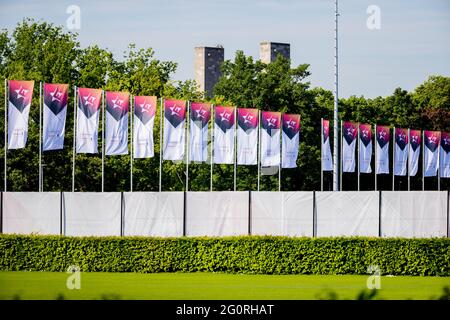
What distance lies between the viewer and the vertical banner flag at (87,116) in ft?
156

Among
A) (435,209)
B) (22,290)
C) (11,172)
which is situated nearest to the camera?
(22,290)

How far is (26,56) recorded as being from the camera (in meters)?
91.8

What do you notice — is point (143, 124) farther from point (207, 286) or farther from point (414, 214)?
point (207, 286)

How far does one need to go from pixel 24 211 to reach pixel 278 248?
950cm

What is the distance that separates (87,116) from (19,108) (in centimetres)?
338

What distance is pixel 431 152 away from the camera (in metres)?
73.8

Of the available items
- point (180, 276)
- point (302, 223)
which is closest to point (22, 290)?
point (180, 276)

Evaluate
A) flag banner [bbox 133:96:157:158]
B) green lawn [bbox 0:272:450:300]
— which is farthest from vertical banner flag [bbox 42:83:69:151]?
green lawn [bbox 0:272:450:300]

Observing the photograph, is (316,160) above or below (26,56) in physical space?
below

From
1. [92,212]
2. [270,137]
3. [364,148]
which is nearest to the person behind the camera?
[92,212]

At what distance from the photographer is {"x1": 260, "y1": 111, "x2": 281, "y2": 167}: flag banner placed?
193 feet

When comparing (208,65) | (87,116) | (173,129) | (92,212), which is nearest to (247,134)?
(173,129)
